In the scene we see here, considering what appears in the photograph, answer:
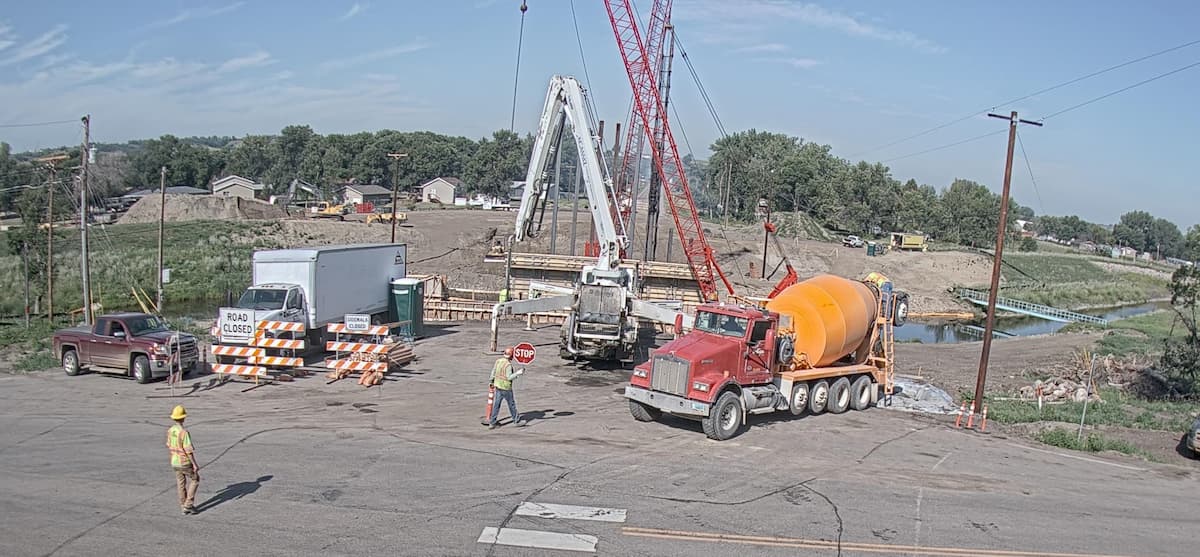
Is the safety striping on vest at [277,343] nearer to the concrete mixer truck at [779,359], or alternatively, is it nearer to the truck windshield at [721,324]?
the concrete mixer truck at [779,359]

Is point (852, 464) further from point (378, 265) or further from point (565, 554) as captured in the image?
point (378, 265)

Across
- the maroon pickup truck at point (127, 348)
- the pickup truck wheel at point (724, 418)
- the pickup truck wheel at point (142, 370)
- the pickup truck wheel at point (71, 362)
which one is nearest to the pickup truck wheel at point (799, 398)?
the pickup truck wheel at point (724, 418)

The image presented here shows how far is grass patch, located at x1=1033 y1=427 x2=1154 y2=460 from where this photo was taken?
→ 19.6 meters

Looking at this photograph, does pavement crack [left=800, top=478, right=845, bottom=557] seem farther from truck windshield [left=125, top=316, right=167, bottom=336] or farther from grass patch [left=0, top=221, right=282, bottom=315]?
grass patch [left=0, top=221, right=282, bottom=315]

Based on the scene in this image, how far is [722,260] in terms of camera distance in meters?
70.4

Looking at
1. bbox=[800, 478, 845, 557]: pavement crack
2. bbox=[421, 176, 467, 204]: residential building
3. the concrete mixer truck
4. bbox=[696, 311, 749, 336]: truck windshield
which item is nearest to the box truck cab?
the concrete mixer truck

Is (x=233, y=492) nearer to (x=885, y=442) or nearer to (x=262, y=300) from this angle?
(x=262, y=300)

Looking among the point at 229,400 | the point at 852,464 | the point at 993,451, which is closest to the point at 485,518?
the point at 852,464

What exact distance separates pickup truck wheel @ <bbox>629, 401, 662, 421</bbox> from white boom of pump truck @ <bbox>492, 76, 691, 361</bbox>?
4.89m

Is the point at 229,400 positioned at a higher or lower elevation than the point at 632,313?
lower

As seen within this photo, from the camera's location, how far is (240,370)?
22422 mm

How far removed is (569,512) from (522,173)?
138 m

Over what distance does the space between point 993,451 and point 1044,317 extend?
179 ft

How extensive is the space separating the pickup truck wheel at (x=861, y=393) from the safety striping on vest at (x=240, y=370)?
16.5 metres
